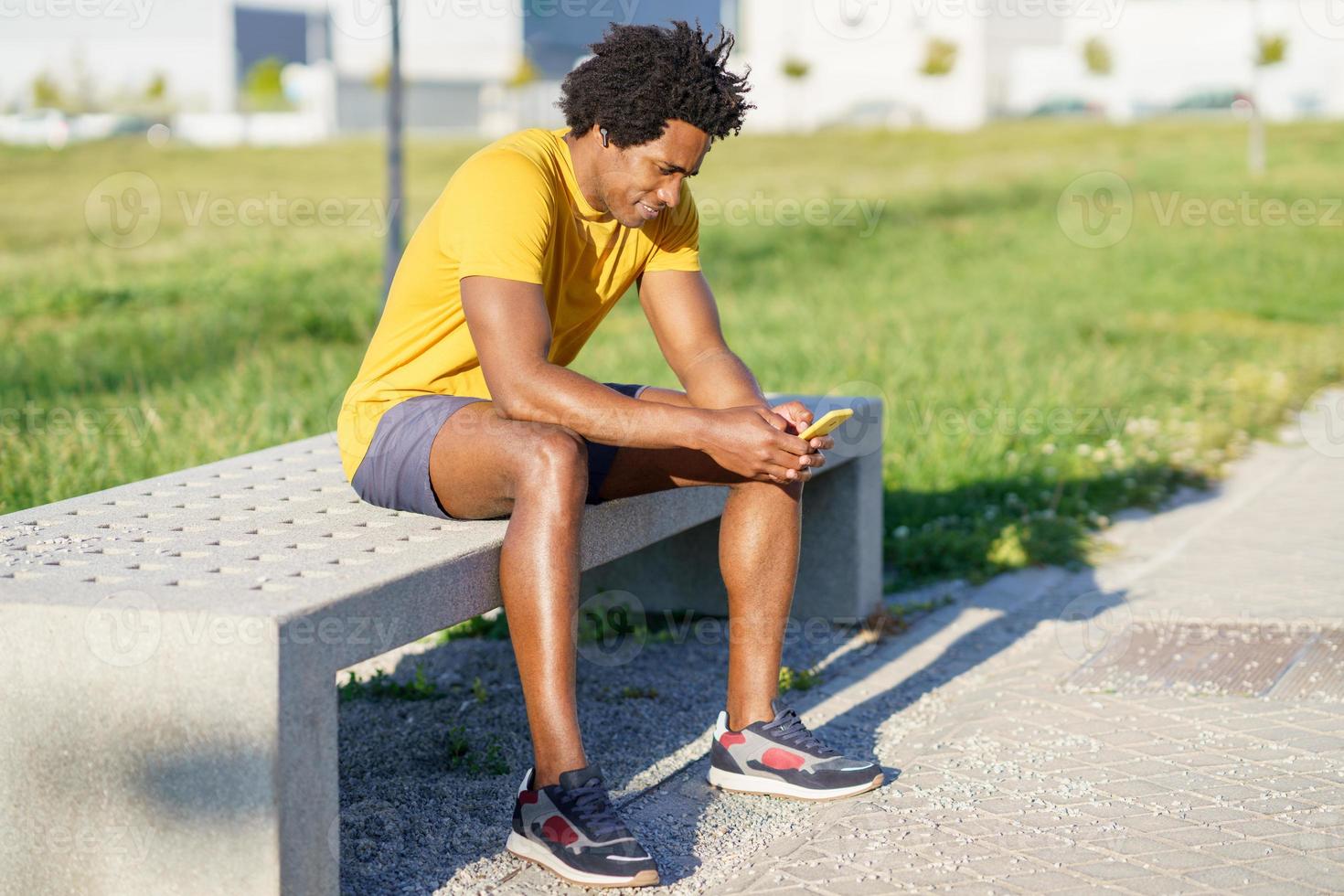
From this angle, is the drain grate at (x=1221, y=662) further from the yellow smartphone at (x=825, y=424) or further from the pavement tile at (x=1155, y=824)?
the yellow smartphone at (x=825, y=424)

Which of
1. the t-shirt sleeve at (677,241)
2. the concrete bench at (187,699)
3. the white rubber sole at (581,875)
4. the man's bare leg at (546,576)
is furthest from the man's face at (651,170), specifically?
the white rubber sole at (581,875)

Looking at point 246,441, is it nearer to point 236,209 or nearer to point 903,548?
point 903,548

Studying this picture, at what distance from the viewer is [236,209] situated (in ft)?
74.6

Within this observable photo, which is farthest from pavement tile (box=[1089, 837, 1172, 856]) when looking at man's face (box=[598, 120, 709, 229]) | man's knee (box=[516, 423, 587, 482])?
man's face (box=[598, 120, 709, 229])

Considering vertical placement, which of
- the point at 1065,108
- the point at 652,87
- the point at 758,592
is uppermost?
the point at 1065,108

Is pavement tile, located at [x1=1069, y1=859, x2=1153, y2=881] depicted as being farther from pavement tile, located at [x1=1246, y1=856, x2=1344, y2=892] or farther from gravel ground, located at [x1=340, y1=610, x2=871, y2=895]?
gravel ground, located at [x1=340, y1=610, x2=871, y2=895]

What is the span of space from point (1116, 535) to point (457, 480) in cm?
340

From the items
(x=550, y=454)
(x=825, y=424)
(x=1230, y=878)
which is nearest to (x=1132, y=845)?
(x=1230, y=878)

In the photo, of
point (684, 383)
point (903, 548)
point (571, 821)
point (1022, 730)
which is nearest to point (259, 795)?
point (571, 821)

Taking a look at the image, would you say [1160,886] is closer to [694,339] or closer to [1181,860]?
[1181,860]

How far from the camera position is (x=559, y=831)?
8.78ft

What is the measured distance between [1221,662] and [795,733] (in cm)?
151

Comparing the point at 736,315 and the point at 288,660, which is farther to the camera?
the point at 736,315

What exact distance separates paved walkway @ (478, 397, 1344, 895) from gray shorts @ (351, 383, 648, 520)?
77 cm
